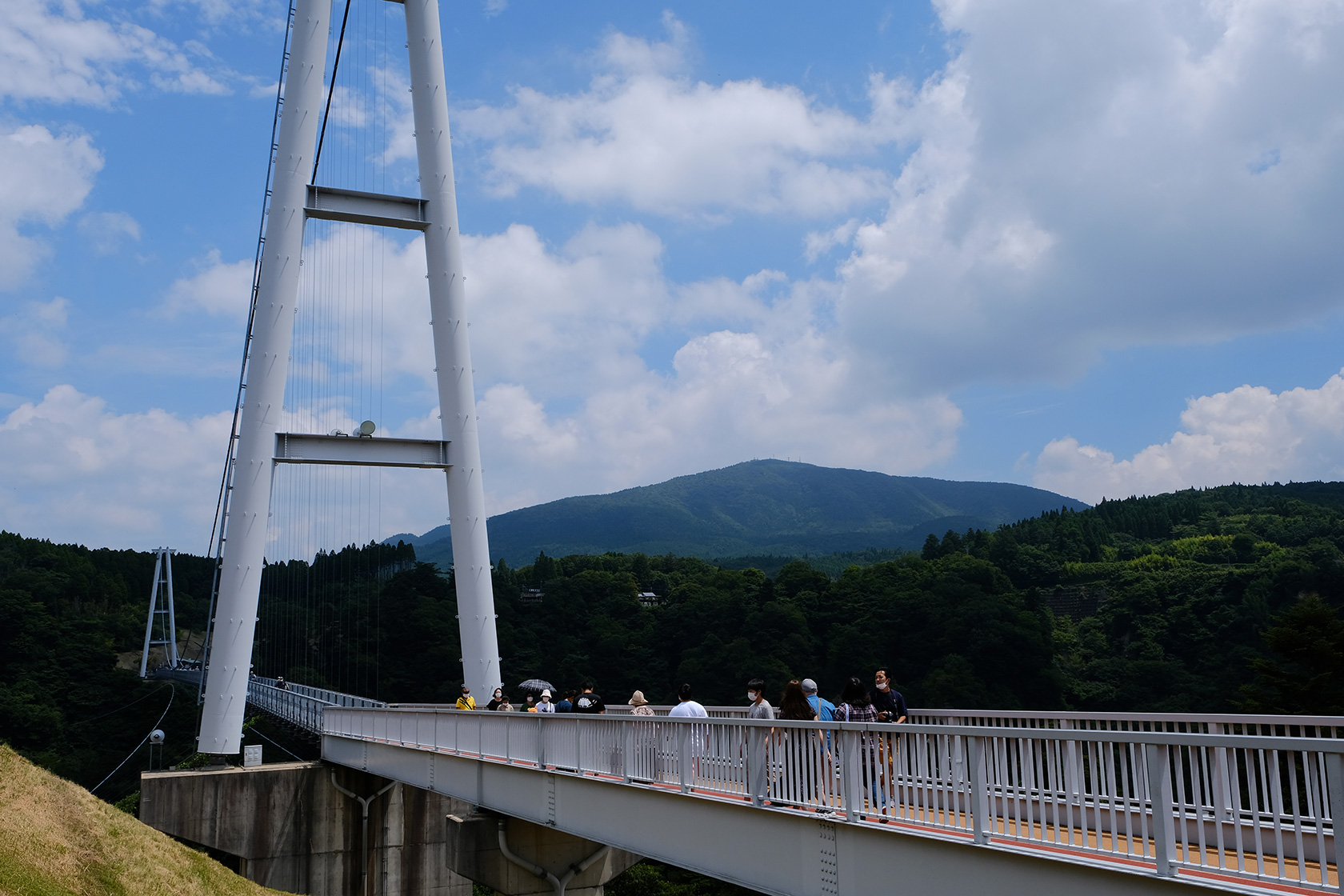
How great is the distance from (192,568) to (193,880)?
118924 mm

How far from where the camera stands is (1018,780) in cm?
855

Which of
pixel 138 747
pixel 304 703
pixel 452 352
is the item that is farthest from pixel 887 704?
pixel 138 747

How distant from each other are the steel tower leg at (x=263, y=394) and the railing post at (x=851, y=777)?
1875 cm

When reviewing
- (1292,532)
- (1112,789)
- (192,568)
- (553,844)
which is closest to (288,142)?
(553,844)

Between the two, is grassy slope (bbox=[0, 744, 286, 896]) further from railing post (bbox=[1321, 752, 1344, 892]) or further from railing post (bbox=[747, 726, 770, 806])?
railing post (bbox=[1321, 752, 1344, 892])

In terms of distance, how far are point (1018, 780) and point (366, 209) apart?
2184 cm

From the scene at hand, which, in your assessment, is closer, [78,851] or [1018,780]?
[1018,780]

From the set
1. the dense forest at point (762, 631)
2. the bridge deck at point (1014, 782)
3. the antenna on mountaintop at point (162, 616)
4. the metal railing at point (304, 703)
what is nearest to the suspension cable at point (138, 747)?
the dense forest at point (762, 631)

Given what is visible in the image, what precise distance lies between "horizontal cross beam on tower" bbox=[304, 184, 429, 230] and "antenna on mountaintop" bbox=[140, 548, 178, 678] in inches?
2709

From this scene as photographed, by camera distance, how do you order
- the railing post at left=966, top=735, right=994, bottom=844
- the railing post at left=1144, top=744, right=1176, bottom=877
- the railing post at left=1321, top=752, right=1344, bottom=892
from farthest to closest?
the railing post at left=966, top=735, right=994, bottom=844 → the railing post at left=1144, top=744, right=1176, bottom=877 → the railing post at left=1321, top=752, right=1344, bottom=892

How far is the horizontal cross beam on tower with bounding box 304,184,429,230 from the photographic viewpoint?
2612 centimetres

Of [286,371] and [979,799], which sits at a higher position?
[286,371]

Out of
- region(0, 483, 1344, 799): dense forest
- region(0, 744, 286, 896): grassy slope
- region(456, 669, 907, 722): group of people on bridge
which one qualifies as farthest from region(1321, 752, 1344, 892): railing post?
region(0, 483, 1344, 799): dense forest

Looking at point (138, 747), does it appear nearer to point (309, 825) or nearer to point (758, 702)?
point (309, 825)
